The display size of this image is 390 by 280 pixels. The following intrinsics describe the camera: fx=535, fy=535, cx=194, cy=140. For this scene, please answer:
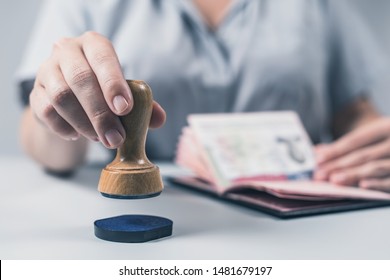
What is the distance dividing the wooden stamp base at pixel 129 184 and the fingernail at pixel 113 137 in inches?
1.0

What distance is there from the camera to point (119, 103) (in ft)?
1.62

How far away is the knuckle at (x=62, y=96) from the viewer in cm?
54

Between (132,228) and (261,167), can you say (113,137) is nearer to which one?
(132,228)

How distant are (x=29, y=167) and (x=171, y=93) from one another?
324 mm

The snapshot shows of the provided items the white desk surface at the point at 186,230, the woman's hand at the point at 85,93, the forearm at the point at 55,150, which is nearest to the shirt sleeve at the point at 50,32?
the forearm at the point at 55,150

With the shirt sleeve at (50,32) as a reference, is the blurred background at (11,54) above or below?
above

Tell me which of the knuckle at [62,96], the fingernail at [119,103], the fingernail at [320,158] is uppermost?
the fingernail at [320,158]

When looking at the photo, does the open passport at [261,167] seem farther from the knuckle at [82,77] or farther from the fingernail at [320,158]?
the knuckle at [82,77]

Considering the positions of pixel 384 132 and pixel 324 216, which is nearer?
pixel 324 216

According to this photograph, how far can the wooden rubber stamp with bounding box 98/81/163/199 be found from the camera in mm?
510
